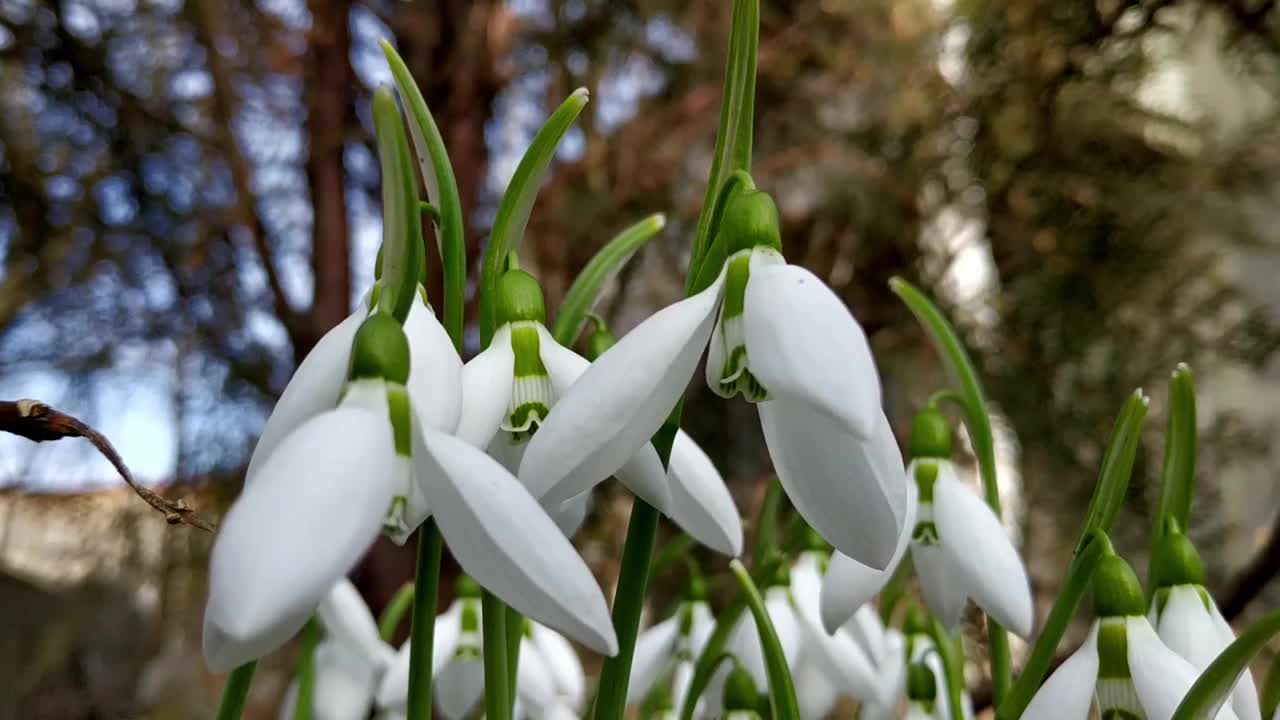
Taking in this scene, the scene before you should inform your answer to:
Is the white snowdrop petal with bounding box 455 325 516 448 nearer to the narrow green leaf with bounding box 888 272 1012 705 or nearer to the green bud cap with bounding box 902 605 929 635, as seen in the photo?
the narrow green leaf with bounding box 888 272 1012 705

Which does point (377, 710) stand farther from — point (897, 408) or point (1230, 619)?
point (897, 408)

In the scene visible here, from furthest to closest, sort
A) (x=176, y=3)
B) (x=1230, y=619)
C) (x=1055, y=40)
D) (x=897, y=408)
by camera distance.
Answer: (x=897, y=408) < (x=176, y=3) < (x=1055, y=40) < (x=1230, y=619)

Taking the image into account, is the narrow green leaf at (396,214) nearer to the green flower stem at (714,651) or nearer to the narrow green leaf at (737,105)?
the narrow green leaf at (737,105)

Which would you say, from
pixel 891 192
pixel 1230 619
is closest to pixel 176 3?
pixel 891 192

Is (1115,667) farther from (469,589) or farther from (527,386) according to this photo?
(469,589)

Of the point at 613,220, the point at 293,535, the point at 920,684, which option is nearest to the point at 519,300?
the point at 293,535

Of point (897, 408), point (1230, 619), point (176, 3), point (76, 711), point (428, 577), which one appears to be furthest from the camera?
point (897, 408)

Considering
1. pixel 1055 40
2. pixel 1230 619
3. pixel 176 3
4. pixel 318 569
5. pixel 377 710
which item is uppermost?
pixel 1055 40

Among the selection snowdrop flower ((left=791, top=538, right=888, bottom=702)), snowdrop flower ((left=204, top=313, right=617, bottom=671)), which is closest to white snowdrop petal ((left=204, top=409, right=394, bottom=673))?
snowdrop flower ((left=204, top=313, right=617, bottom=671))
